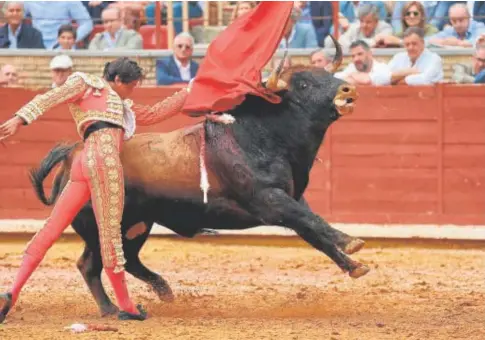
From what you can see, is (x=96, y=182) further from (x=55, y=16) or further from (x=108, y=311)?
(x=55, y=16)

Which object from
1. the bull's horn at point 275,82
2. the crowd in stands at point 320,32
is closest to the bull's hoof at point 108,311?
the bull's horn at point 275,82

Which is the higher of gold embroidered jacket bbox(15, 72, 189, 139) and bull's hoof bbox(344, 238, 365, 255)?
gold embroidered jacket bbox(15, 72, 189, 139)

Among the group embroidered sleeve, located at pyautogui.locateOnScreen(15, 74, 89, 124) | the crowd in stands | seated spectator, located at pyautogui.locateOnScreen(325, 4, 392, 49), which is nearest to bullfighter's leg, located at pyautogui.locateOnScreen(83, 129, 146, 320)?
embroidered sleeve, located at pyautogui.locateOnScreen(15, 74, 89, 124)

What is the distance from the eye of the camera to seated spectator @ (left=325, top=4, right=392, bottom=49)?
1101 cm

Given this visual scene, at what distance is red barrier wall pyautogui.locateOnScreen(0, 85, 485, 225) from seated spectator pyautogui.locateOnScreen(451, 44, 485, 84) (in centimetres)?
23

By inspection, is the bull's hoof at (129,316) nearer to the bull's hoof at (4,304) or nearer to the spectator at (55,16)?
the bull's hoof at (4,304)

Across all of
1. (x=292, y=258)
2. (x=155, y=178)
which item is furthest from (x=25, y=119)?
(x=292, y=258)

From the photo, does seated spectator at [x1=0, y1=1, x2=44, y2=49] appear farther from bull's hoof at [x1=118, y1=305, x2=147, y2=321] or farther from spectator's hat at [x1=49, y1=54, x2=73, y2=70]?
bull's hoof at [x1=118, y1=305, x2=147, y2=321]

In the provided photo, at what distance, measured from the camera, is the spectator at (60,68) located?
10.8 metres

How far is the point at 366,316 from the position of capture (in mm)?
6848

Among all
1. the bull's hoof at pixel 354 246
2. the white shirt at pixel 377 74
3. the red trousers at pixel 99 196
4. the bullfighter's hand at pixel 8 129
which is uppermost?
the bullfighter's hand at pixel 8 129

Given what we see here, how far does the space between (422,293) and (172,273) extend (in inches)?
73.6

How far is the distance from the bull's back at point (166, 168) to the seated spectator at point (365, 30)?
14.5 ft

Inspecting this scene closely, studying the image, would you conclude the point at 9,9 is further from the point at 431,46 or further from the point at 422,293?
the point at 422,293
